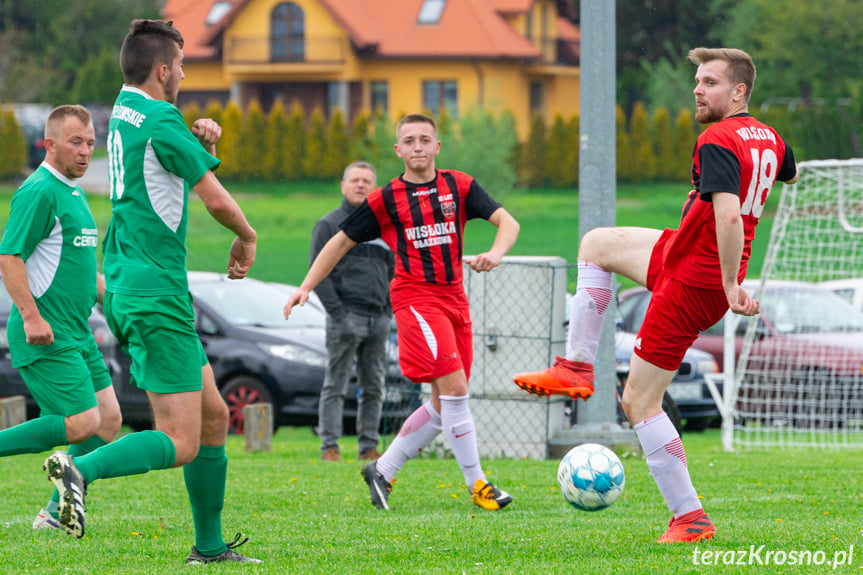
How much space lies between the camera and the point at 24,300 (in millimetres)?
5844

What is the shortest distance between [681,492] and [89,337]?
9.92 ft

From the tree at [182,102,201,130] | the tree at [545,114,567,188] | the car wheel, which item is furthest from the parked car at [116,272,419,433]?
the tree at [545,114,567,188]

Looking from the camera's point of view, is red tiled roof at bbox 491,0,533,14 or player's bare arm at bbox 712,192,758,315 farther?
red tiled roof at bbox 491,0,533,14

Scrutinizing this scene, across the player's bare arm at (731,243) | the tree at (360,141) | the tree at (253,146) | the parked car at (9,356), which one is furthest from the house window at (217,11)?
the player's bare arm at (731,243)

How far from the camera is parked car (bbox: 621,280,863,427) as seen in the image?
13.0 meters

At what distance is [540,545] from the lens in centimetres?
559

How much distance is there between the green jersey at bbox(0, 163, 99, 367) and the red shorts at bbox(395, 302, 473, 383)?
1.69 metres

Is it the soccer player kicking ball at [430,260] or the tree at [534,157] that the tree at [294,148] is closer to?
the tree at [534,157]

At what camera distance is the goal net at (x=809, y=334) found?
A: 11734 millimetres

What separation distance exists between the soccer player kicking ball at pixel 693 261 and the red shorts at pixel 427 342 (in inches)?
40.9

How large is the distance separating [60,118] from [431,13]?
46.7 meters

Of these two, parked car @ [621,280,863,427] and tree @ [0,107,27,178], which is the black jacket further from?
tree @ [0,107,27,178]

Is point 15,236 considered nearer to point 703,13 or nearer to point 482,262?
point 482,262

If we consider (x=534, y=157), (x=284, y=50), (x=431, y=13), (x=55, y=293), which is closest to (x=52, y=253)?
(x=55, y=293)
